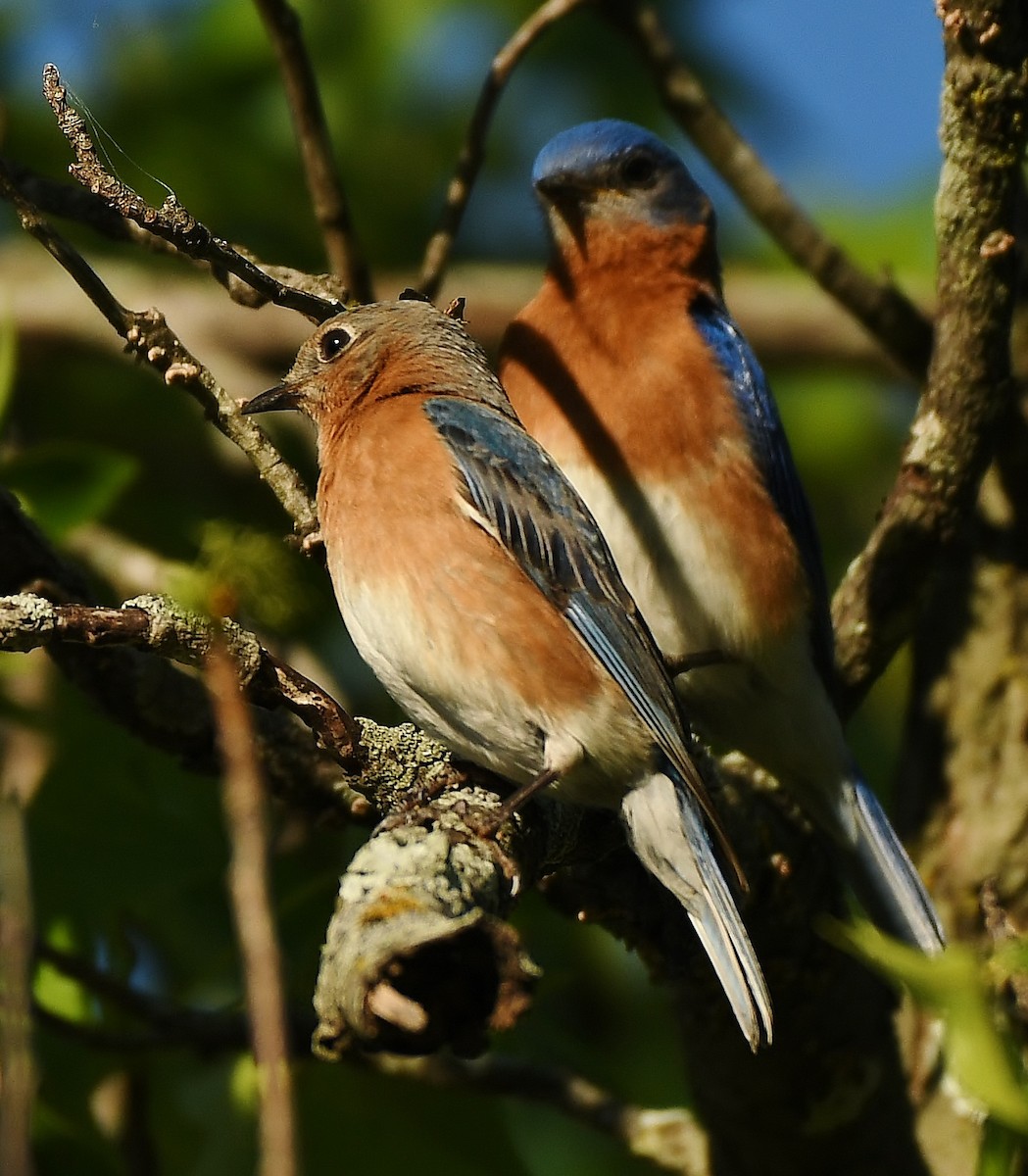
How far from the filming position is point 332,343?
5242 mm

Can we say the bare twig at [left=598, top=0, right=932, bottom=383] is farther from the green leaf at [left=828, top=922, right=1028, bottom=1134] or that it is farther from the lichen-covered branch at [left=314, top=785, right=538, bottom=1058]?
the green leaf at [left=828, top=922, right=1028, bottom=1134]

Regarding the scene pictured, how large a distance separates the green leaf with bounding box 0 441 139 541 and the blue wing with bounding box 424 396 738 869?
0.95 m

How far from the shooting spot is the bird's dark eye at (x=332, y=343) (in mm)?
5199

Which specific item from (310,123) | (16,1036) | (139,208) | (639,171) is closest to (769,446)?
(639,171)

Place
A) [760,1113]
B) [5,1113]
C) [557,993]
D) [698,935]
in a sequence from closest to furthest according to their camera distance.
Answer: [5,1113], [698,935], [760,1113], [557,993]

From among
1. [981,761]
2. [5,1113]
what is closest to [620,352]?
[981,761]

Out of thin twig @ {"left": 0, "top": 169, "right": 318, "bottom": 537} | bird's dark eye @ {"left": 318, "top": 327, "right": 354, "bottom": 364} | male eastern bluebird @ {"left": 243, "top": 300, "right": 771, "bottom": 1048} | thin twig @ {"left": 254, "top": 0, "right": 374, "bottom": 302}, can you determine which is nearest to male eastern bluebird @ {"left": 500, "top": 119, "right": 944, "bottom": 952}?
male eastern bluebird @ {"left": 243, "top": 300, "right": 771, "bottom": 1048}

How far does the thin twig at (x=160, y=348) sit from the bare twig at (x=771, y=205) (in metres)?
2.46

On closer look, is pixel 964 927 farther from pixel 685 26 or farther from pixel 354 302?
pixel 685 26

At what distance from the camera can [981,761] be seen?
5.56 m

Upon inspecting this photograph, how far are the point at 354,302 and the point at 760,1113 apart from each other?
2.81 m

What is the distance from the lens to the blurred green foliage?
4.90 meters

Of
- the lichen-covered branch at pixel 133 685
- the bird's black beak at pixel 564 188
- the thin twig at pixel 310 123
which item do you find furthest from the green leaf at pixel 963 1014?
the bird's black beak at pixel 564 188

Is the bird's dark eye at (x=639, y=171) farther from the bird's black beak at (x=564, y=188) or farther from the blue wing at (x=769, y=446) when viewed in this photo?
the blue wing at (x=769, y=446)
